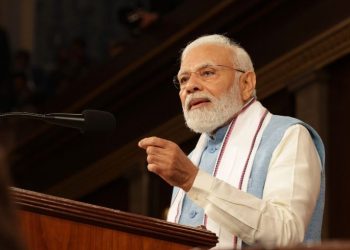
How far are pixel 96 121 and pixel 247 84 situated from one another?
90 cm

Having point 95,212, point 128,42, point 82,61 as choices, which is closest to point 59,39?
point 82,61

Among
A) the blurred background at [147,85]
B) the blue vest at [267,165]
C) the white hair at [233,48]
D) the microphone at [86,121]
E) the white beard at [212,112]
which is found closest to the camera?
the microphone at [86,121]

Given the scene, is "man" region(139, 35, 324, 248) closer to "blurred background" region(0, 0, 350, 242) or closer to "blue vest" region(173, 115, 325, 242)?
"blue vest" region(173, 115, 325, 242)

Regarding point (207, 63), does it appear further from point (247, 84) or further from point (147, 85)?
point (147, 85)

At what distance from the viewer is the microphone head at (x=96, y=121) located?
151 inches

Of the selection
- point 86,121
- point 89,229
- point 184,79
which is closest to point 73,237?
point 89,229

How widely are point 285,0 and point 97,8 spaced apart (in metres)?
5.33

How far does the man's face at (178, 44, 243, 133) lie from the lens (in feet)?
14.3

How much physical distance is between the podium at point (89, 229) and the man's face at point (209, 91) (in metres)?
0.94

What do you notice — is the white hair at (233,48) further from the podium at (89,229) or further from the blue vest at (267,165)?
the podium at (89,229)

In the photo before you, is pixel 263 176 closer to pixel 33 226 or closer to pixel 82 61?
pixel 33 226

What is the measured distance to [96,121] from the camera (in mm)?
3854

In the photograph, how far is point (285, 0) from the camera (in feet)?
24.5

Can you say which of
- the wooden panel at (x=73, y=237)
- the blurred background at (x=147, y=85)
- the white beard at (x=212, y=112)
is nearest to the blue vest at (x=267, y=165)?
the white beard at (x=212, y=112)
